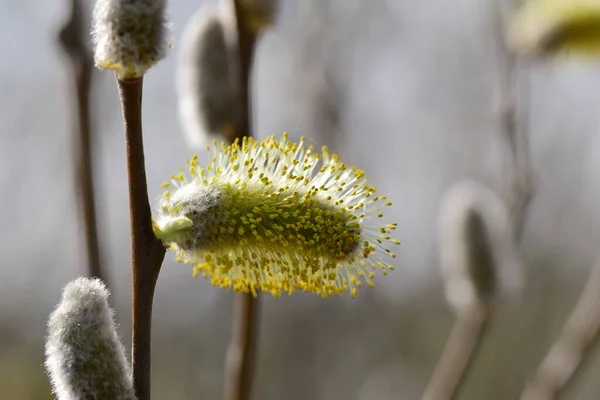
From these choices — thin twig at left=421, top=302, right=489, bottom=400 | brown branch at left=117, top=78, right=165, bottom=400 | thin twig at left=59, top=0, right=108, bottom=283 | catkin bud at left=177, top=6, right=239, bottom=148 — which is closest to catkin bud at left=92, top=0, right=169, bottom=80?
brown branch at left=117, top=78, right=165, bottom=400

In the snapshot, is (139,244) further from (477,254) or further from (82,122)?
(477,254)

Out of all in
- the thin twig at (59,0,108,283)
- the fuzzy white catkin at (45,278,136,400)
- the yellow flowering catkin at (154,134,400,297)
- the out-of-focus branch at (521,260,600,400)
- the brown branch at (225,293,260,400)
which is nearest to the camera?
the fuzzy white catkin at (45,278,136,400)

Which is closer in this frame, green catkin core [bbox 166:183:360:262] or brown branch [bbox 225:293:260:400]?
green catkin core [bbox 166:183:360:262]

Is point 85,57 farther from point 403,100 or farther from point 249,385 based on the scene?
point 403,100

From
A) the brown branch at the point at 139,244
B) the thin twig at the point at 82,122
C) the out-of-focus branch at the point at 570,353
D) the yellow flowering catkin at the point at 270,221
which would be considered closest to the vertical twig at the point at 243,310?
the thin twig at the point at 82,122

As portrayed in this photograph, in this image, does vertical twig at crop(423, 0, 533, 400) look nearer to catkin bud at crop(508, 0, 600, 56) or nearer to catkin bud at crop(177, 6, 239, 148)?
catkin bud at crop(508, 0, 600, 56)

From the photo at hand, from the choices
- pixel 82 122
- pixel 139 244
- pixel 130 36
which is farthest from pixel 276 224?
pixel 82 122
